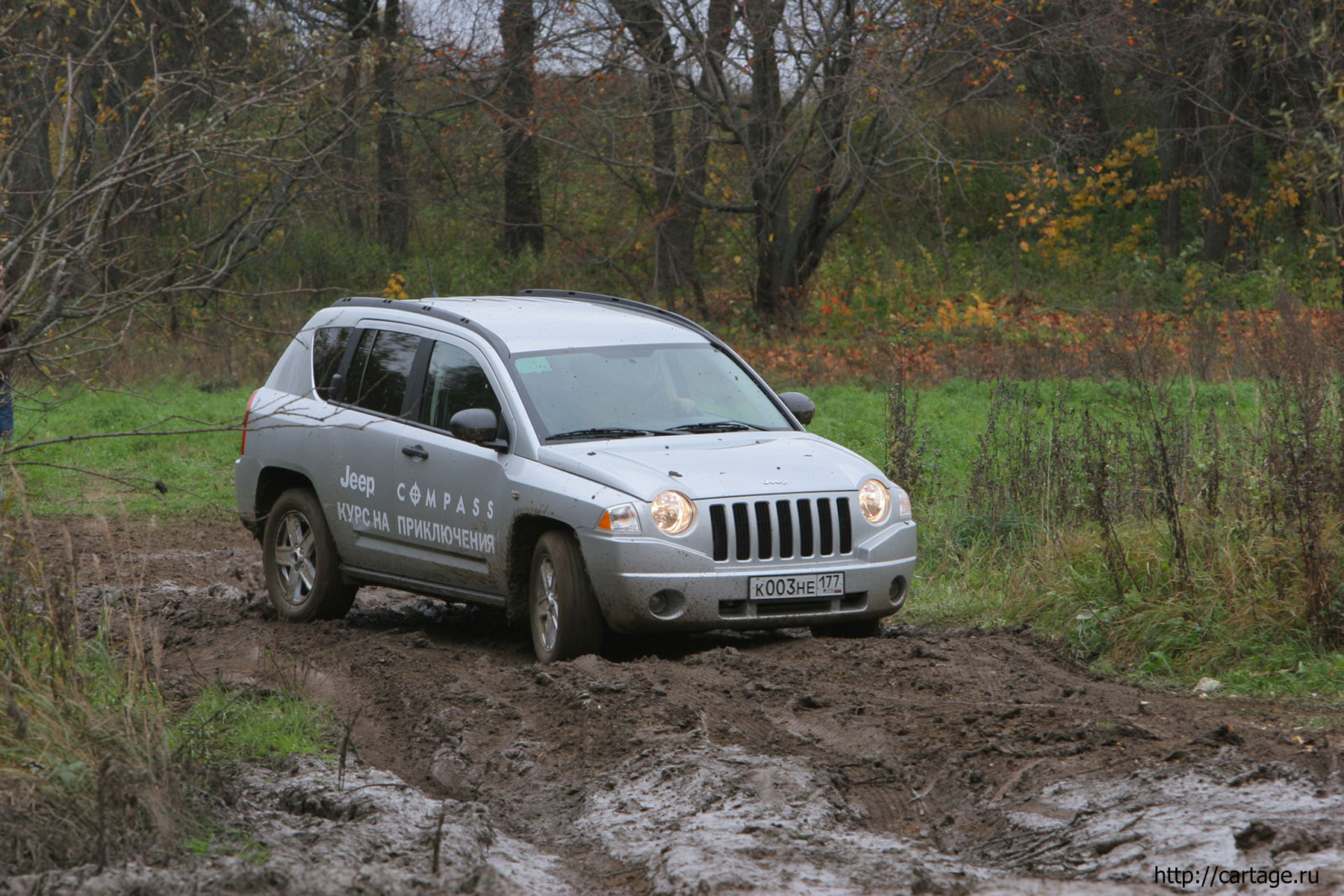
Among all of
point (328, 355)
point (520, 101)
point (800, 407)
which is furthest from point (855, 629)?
point (520, 101)

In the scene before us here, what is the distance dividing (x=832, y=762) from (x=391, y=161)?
24691mm

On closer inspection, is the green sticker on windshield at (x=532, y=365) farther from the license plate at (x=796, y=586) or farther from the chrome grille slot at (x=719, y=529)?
the license plate at (x=796, y=586)

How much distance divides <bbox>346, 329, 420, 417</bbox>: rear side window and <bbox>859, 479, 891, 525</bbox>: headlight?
2.80 meters

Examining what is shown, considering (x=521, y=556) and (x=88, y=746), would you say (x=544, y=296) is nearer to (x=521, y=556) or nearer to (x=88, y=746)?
(x=521, y=556)

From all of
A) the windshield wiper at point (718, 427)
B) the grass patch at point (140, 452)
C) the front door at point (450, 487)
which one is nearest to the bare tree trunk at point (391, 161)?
the grass patch at point (140, 452)

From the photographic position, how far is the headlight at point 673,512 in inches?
282

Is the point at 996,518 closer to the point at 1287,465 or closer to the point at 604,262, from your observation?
the point at 1287,465

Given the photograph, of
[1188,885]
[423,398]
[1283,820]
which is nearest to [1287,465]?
[1283,820]

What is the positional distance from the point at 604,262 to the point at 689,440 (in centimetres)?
1881

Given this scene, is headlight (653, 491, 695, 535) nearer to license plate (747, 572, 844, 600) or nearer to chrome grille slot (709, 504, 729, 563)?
chrome grille slot (709, 504, 729, 563)

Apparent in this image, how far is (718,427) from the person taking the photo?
823 cm

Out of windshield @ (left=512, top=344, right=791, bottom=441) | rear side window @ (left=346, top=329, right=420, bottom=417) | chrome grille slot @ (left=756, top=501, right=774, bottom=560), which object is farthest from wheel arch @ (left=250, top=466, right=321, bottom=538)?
chrome grille slot @ (left=756, top=501, right=774, bottom=560)

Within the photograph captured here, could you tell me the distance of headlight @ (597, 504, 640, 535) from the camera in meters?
7.12

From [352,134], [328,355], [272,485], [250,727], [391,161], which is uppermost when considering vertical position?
[352,134]
